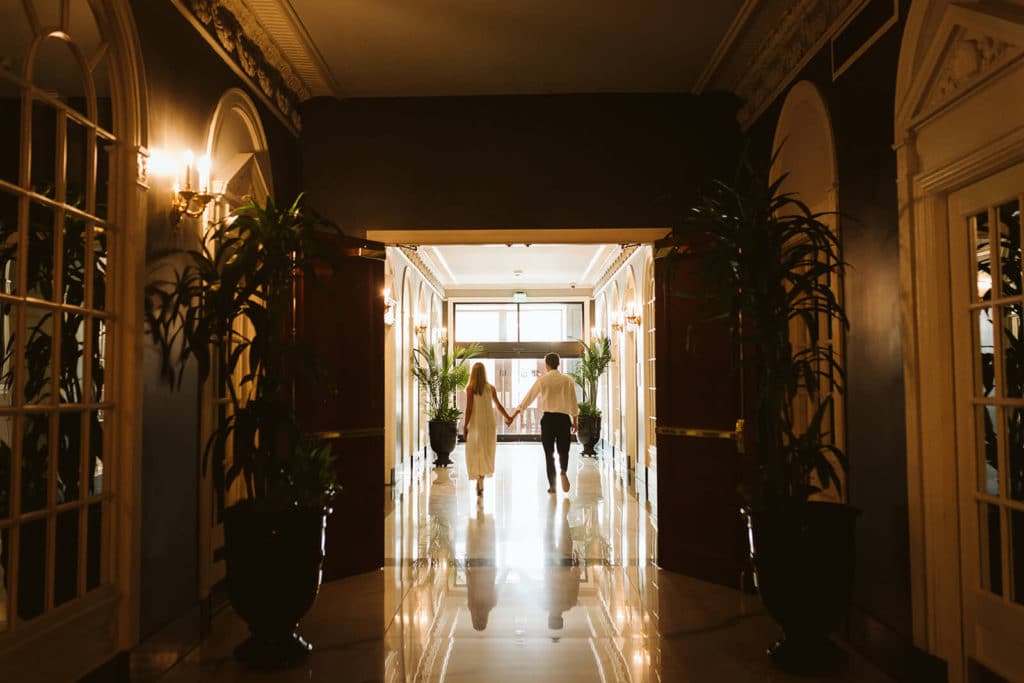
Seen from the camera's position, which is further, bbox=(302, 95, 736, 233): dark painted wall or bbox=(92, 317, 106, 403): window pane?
bbox=(302, 95, 736, 233): dark painted wall

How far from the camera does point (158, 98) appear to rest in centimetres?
360

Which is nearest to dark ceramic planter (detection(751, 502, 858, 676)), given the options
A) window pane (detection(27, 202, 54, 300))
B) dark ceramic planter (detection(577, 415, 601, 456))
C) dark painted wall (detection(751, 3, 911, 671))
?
dark painted wall (detection(751, 3, 911, 671))

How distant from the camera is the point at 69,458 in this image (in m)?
3.01

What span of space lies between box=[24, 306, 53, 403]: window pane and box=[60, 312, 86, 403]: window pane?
76 mm

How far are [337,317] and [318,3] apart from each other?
1899 mm

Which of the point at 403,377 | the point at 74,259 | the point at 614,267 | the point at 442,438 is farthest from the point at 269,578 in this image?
the point at 614,267

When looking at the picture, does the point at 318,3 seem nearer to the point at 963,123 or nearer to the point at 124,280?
the point at 124,280

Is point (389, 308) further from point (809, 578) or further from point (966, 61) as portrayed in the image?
point (966, 61)

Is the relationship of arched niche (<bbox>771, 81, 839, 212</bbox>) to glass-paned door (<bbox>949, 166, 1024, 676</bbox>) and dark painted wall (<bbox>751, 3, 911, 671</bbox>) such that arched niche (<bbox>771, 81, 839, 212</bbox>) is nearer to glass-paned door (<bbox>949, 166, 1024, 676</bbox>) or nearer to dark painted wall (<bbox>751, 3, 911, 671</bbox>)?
dark painted wall (<bbox>751, 3, 911, 671</bbox>)

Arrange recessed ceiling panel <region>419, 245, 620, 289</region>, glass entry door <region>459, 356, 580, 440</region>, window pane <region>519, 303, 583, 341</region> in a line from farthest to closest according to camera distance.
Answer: glass entry door <region>459, 356, 580, 440</region>, window pane <region>519, 303, 583, 341</region>, recessed ceiling panel <region>419, 245, 620, 289</region>

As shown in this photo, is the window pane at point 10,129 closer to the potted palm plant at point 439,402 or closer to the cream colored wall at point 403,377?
the cream colored wall at point 403,377

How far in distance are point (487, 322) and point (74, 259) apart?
13.9m

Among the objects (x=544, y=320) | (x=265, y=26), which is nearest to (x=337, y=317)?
(x=265, y=26)

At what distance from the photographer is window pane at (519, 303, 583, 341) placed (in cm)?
1680
